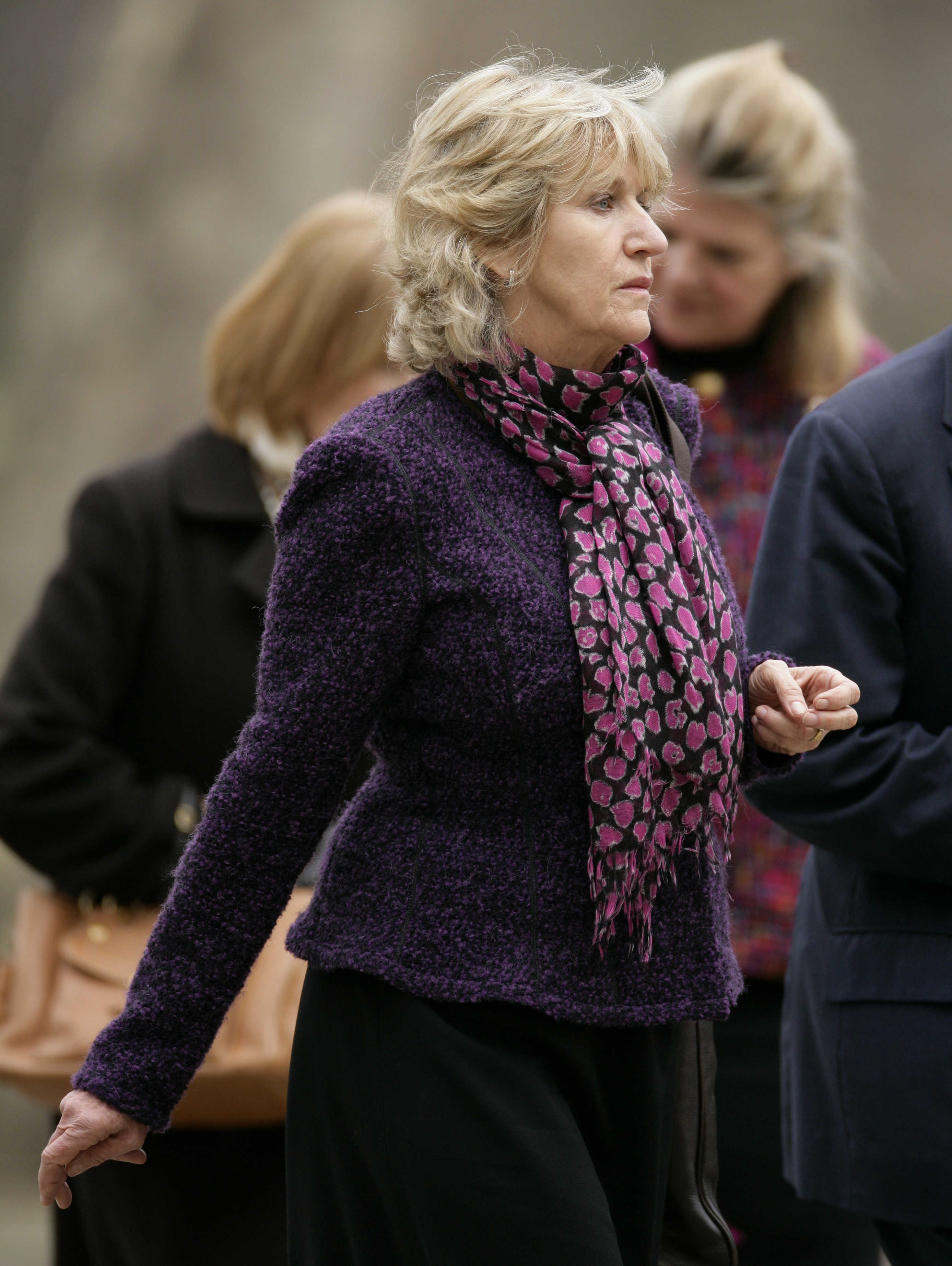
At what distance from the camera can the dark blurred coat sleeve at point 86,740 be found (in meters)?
2.80

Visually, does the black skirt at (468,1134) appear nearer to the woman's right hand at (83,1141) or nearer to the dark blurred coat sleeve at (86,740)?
the woman's right hand at (83,1141)

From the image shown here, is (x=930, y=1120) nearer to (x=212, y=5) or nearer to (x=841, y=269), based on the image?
(x=841, y=269)

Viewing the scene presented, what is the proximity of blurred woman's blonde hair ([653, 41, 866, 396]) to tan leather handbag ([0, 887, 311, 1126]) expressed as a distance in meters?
1.41

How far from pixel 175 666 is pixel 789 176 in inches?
55.7

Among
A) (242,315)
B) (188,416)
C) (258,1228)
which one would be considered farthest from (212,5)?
(258,1228)

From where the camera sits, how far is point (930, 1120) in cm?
213

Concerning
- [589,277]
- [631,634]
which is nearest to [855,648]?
[631,634]

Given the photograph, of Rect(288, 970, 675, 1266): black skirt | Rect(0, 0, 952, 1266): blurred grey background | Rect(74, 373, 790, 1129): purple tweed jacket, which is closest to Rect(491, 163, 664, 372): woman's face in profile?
Rect(74, 373, 790, 1129): purple tweed jacket

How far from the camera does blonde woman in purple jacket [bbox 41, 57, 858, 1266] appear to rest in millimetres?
1765

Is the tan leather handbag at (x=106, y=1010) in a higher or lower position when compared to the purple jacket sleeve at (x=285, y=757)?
lower

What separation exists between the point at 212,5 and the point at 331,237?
3360 mm

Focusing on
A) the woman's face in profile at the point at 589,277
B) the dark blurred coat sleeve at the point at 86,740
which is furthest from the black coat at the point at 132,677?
the woman's face in profile at the point at 589,277

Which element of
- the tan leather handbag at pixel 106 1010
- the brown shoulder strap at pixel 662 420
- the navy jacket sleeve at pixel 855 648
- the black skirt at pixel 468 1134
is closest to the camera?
the black skirt at pixel 468 1134

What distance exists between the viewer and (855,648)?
2.17 m
